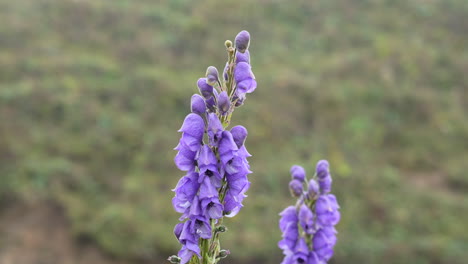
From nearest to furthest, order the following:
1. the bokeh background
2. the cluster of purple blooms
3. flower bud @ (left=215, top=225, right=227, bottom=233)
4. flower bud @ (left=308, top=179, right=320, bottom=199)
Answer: flower bud @ (left=215, top=225, right=227, bottom=233) → the cluster of purple blooms → flower bud @ (left=308, top=179, right=320, bottom=199) → the bokeh background

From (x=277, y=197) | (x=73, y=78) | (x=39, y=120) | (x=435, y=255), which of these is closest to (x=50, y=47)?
(x=73, y=78)

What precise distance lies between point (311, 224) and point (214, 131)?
89 centimetres

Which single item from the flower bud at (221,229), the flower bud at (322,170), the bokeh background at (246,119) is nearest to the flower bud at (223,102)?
the flower bud at (221,229)

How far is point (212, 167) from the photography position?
7.42 ft

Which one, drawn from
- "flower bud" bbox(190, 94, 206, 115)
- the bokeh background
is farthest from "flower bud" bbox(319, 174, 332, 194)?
the bokeh background

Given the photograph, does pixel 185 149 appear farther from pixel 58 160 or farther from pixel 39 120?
pixel 39 120

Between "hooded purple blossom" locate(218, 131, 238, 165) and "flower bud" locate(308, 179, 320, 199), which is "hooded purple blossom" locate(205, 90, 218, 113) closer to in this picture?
"hooded purple blossom" locate(218, 131, 238, 165)

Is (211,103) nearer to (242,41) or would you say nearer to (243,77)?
(243,77)

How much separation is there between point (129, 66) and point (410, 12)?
12.8 metres

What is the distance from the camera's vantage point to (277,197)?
11.0 m

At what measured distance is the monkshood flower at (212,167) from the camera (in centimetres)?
226

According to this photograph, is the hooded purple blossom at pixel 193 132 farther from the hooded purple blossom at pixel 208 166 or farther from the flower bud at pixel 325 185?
the flower bud at pixel 325 185

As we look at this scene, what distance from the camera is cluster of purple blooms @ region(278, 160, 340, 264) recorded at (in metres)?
2.67

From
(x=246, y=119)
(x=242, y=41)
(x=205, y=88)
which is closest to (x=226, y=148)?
(x=205, y=88)
